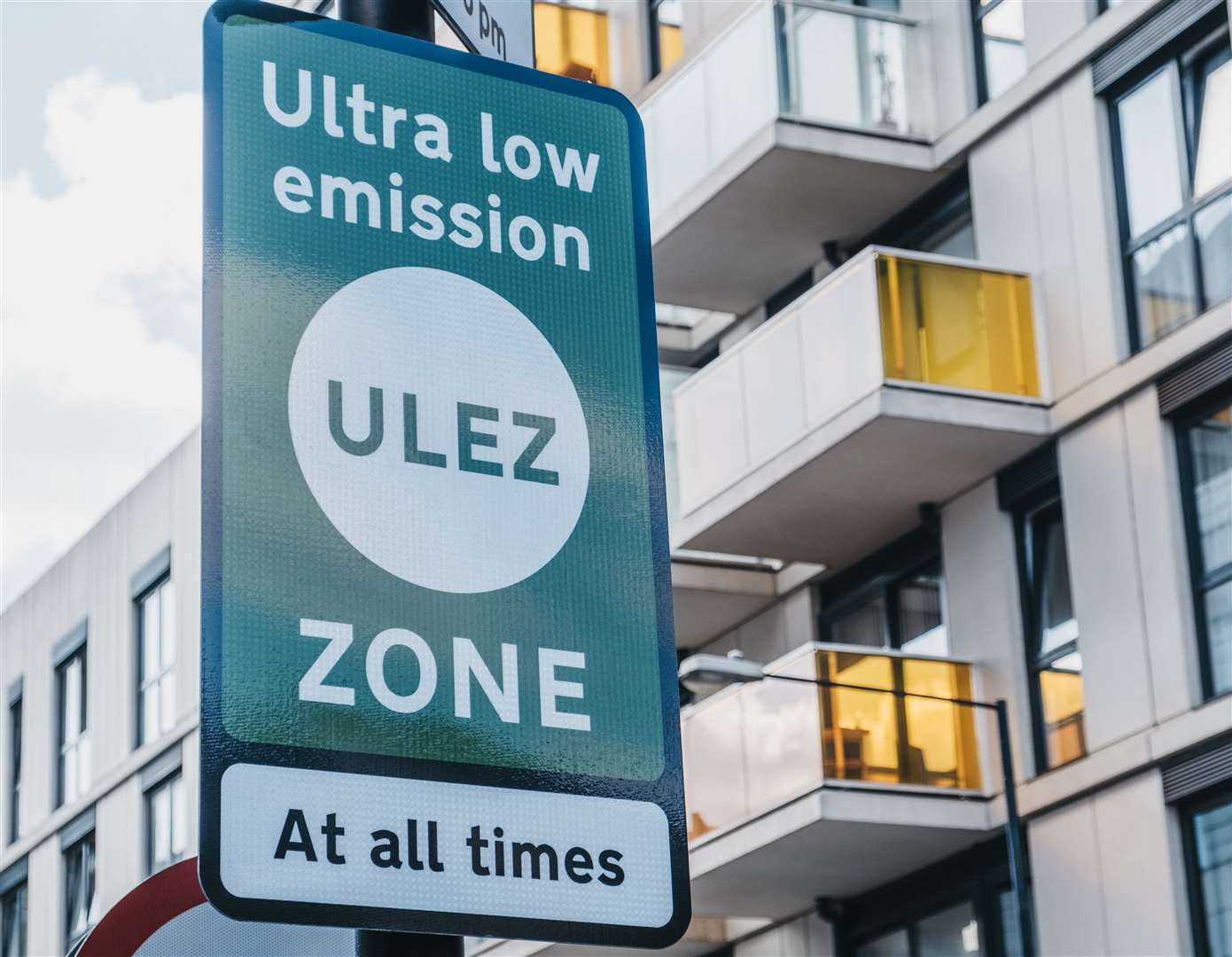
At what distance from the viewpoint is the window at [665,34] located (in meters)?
21.5

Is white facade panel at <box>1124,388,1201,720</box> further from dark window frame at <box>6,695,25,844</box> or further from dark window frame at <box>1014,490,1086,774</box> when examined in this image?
dark window frame at <box>6,695,25,844</box>

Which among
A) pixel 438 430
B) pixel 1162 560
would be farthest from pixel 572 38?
pixel 438 430

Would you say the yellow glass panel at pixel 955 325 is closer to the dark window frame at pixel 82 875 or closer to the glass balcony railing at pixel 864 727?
the glass balcony railing at pixel 864 727

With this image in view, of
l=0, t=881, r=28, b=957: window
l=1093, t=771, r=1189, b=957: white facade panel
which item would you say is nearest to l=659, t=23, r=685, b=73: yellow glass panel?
l=1093, t=771, r=1189, b=957: white facade panel

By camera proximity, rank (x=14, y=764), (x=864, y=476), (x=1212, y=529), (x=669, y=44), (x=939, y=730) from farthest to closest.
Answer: (x=14, y=764) → (x=669, y=44) → (x=864, y=476) → (x=939, y=730) → (x=1212, y=529)

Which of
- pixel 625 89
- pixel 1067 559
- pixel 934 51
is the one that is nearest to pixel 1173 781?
pixel 1067 559

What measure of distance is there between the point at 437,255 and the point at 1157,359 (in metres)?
12.1

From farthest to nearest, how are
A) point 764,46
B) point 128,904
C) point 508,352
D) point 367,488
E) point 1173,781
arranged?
1. point 764,46
2. point 1173,781
3. point 128,904
4. point 508,352
5. point 367,488

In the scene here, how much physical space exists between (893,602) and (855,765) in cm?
223

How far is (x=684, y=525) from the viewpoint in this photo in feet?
60.4

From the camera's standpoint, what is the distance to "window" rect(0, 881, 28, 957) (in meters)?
35.4

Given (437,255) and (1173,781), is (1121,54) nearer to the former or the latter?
(1173,781)

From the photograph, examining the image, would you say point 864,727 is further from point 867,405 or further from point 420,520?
point 420,520

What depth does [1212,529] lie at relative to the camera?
14.3 m
